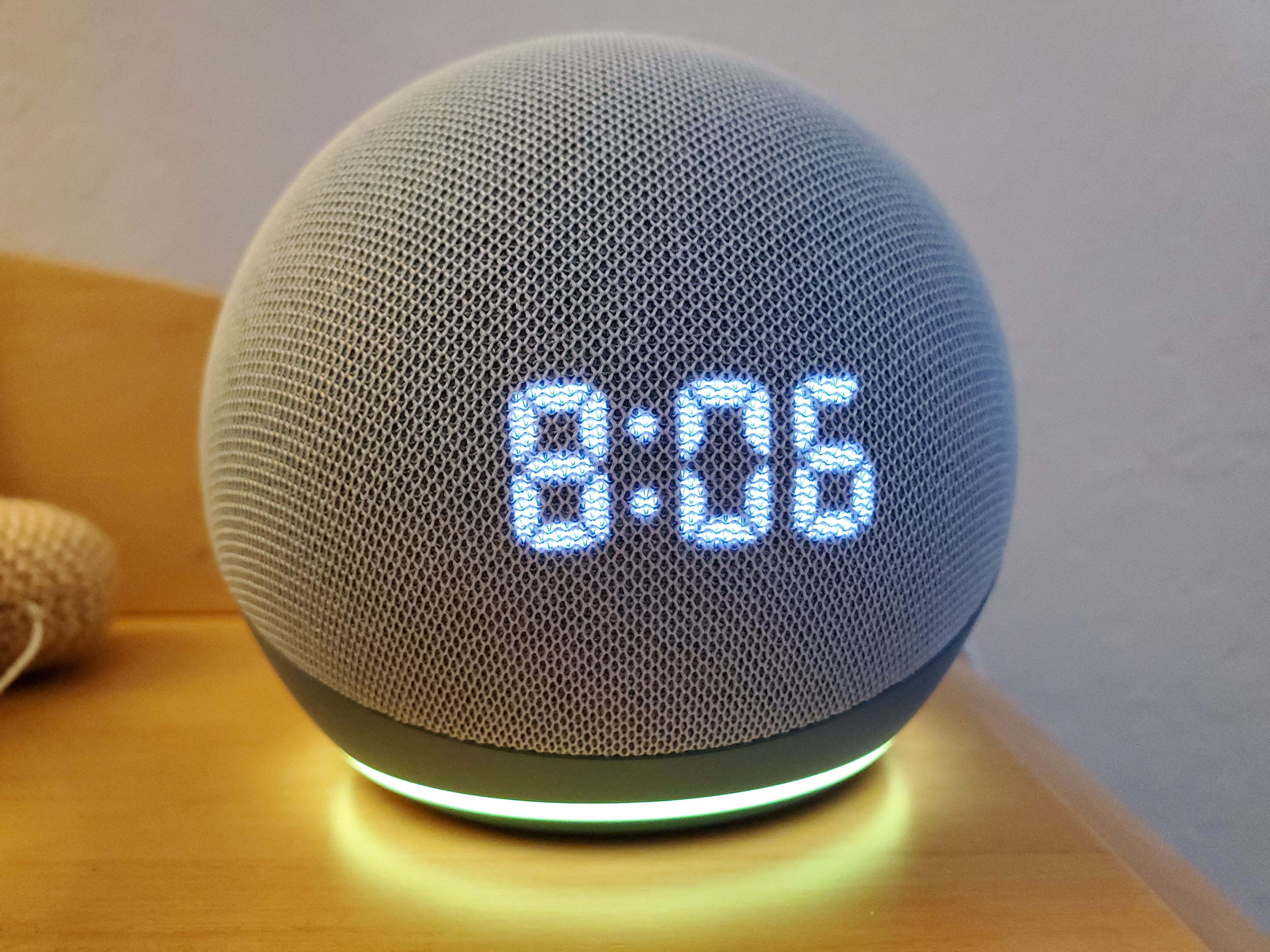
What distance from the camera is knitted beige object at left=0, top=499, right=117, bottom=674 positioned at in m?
0.58

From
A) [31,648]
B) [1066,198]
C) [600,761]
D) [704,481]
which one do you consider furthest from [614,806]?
[1066,198]

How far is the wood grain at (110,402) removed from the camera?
0.73m

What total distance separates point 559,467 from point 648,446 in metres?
0.03

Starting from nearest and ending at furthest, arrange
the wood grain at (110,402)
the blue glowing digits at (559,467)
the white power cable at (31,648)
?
the blue glowing digits at (559,467) → the white power cable at (31,648) → the wood grain at (110,402)

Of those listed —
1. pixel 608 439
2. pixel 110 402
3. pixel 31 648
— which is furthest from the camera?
pixel 110 402

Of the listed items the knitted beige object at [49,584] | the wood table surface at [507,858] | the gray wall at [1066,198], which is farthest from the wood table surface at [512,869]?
the gray wall at [1066,198]

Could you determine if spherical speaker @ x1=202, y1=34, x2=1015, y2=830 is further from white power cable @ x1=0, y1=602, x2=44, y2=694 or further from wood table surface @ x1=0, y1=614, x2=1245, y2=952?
white power cable @ x1=0, y1=602, x2=44, y2=694

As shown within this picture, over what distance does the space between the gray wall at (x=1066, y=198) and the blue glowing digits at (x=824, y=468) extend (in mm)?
617

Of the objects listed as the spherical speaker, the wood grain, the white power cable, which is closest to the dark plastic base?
the spherical speaker

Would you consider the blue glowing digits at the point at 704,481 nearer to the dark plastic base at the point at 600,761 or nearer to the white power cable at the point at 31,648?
the dark plastic base at the point at 600,761

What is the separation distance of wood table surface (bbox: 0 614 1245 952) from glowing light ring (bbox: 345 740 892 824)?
0.7 inches

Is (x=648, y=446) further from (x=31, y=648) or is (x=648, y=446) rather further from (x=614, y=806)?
(x=31, y=648)

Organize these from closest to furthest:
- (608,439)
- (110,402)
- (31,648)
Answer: (608,439) → (31,648) → (110,402)

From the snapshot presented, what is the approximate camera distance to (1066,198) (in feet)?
2.76
